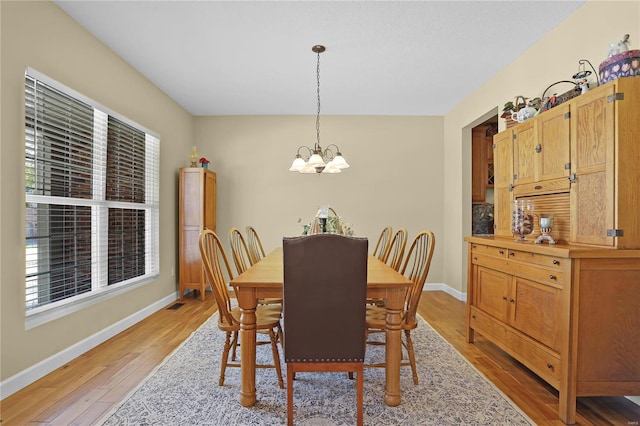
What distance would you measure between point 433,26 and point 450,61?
0.77 m

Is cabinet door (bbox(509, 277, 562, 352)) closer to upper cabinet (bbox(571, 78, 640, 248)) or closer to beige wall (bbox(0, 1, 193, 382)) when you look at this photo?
upper cabinet (bbox(571, 78, 640, 248))

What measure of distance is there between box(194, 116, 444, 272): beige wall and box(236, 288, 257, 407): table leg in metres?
3.38

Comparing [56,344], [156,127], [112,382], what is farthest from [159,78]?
[112,382]

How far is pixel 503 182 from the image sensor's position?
319 centimetres

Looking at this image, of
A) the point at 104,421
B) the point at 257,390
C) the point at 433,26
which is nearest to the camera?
the point at 104,421

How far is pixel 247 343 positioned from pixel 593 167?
233 centimetres

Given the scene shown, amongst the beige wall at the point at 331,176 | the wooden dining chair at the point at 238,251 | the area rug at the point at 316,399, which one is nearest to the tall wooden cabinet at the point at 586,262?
the area rug at the point at 316,399

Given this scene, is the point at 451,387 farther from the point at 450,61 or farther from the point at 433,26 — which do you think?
the point at 450,61

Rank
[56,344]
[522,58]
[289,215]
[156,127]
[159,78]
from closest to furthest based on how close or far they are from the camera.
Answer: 1. [56,344]
2. [522,58]
3. [159,78]
4. [156,127]
5. [289,215]

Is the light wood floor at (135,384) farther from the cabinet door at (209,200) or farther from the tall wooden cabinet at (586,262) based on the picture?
the cabinet door at (209,200)

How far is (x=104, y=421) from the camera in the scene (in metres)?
1.92

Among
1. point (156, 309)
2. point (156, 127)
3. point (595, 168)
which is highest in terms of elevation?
point (156, 127)

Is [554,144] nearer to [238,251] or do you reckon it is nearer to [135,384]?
[238,251]

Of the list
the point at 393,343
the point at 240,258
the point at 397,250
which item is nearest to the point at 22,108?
the point at 240,258
